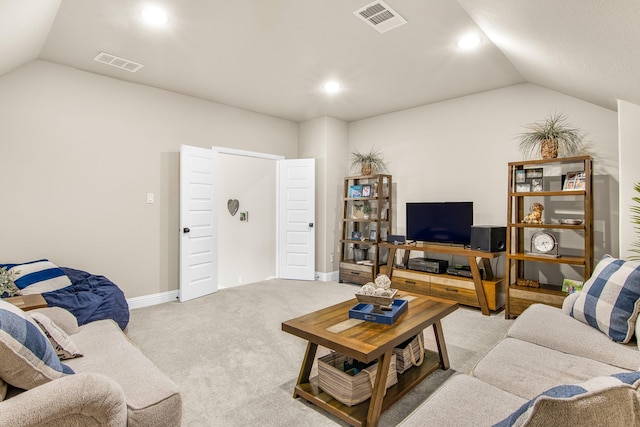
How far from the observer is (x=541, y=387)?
1.48 m

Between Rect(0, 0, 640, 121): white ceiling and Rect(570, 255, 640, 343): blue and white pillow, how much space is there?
49.1 inches

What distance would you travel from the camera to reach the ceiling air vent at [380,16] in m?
2.53

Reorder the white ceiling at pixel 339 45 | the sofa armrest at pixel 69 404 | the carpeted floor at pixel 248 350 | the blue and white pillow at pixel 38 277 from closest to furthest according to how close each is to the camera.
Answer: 1. the sofa armrest at pixel 69 404
2. the carpeted floor at pixel 248 350
3. the white ceiling at pixel 339 45
4. the blue and white pillow at pixel 38 277

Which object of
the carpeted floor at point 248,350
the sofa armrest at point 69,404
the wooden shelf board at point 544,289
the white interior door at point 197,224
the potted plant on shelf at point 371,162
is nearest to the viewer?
the sofa armrest at point 69,404

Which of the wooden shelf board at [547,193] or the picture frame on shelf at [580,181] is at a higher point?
the picture frame on shelf at [580,181]

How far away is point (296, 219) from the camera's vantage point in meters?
5.62

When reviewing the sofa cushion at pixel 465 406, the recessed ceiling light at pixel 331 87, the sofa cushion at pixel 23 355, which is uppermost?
the recessed ceiling light at pixel 331 87

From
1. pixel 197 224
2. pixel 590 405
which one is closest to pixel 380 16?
pixel 590 405

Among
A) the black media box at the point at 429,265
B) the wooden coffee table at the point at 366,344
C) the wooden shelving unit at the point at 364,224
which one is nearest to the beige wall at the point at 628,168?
the wooden coffee table at the point at 366,344

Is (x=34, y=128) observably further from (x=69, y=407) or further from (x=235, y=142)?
(x=69, y=407)

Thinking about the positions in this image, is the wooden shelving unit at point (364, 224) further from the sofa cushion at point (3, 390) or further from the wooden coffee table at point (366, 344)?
the sofa cushion at point (3, 390)

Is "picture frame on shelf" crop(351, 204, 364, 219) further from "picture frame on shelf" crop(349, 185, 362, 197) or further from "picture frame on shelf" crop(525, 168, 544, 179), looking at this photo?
"picture frame on shelf" crop(525, 168, 544, 179)

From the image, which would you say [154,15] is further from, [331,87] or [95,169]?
[331,87]

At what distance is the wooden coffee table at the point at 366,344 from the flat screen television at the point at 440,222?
2.06 meters
